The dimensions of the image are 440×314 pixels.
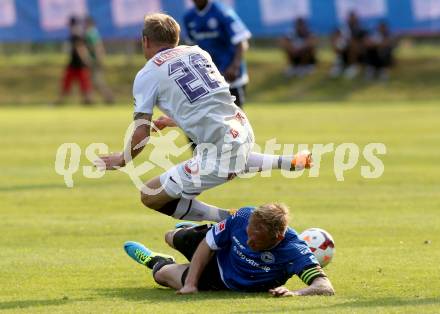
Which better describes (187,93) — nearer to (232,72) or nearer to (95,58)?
(232,72)

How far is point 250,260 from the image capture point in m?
8.47

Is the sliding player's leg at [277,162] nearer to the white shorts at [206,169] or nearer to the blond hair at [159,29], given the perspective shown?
the white shorts at [206,169]

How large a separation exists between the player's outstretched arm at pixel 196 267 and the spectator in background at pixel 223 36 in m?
7.71

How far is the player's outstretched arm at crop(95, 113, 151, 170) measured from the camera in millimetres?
9016

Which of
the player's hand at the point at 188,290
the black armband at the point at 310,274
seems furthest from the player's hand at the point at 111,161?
the black armband at the point at 310,274

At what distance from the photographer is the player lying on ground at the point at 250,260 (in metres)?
8.20

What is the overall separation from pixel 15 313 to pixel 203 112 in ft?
7.82

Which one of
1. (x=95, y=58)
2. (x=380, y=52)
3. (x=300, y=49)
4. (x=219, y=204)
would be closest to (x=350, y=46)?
(x=380, y=52)

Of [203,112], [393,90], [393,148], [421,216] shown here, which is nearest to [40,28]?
[393,90]

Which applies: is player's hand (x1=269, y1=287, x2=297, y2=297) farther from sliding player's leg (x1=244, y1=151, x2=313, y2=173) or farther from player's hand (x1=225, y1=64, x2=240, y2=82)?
player's hand (x1=225, y1=64, x2=240, y2=82)

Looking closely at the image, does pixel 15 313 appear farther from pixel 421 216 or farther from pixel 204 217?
pixel 421 216

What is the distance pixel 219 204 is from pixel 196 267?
5563 millimetres

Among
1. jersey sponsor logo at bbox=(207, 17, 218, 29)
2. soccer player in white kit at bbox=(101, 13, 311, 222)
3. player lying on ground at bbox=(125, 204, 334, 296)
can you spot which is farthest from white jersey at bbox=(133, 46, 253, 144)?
jersey sponsor logo at bbox=(207, 17, 218, 29)

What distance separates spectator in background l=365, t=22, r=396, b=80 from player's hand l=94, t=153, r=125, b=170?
100 feet
